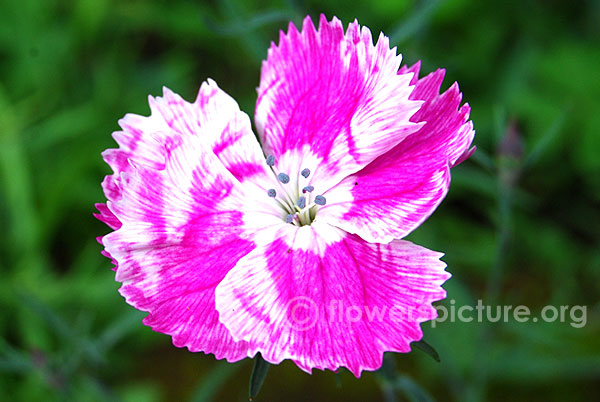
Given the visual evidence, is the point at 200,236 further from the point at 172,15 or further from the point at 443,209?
the point at 172,15

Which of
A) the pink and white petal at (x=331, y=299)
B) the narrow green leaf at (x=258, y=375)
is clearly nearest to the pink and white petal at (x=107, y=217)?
the pink and white petal at (x=331, y=299)

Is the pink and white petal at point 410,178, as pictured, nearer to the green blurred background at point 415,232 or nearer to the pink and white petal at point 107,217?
the pink and white petal at point 107,217

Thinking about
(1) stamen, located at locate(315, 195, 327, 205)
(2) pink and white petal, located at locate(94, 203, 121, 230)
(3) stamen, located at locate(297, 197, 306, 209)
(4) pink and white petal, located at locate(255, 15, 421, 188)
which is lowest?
(2) pink and white petal, located at locate(94, 203, 121, 230)

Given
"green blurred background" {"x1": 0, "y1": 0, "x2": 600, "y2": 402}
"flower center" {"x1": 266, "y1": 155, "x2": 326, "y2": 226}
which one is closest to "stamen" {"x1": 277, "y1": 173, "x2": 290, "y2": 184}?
"flower center" {"x1": 266, "y1": 155, "x2": 326, "y2": 226}

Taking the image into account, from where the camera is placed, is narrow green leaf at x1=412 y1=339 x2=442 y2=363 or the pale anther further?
the pale anther

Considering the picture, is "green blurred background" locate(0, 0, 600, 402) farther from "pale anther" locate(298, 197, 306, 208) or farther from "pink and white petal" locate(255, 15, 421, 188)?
"pale anther" locate(298, 197, 306, 208)

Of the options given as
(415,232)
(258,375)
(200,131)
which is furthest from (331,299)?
(415,232)

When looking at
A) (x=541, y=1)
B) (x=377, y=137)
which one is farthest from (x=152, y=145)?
(x=541, y=1)
